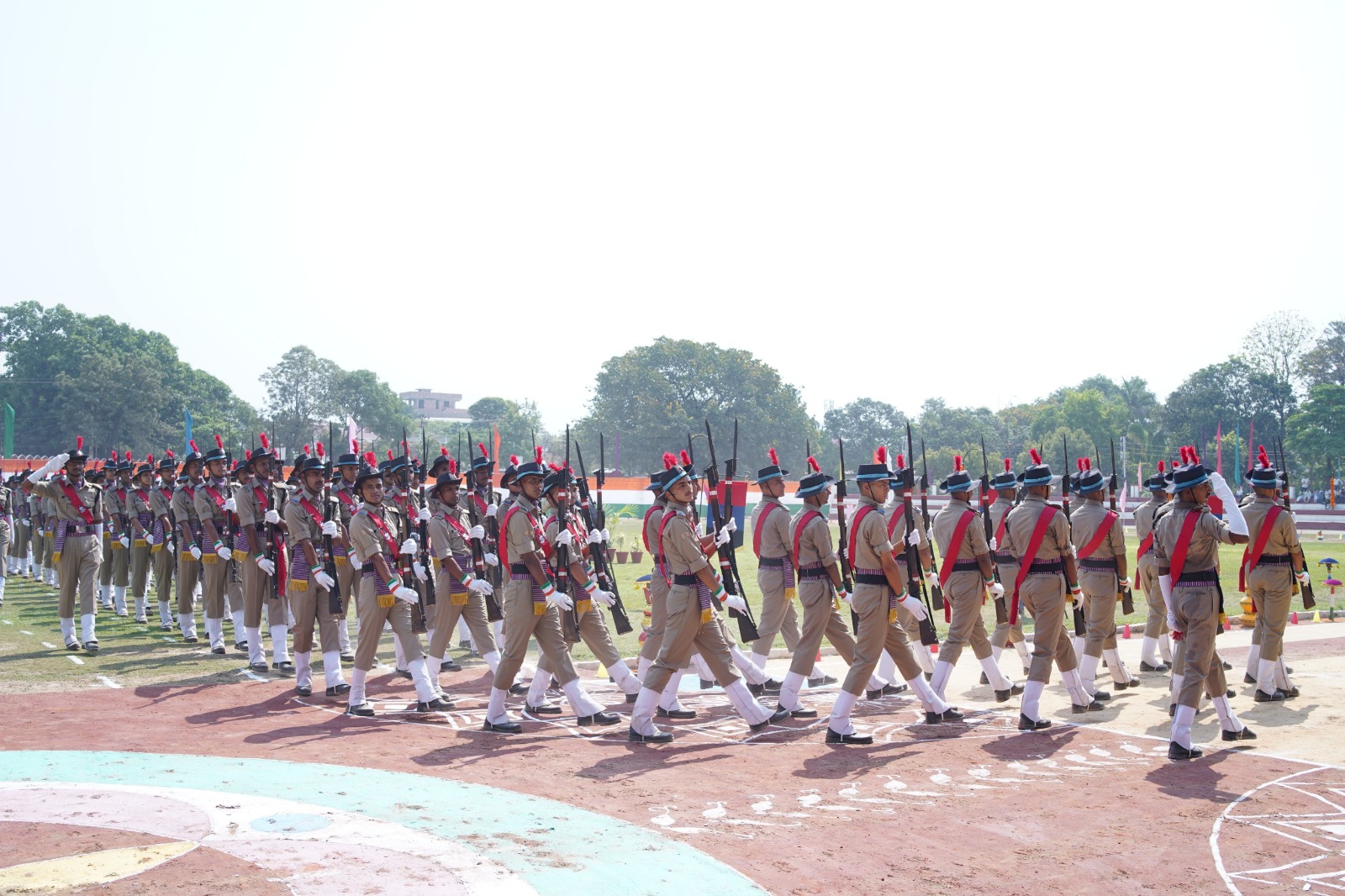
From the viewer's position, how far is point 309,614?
37.4 ft

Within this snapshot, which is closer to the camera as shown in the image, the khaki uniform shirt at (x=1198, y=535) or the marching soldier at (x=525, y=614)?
the khaki uniform shirt at (x=1198, y=535)

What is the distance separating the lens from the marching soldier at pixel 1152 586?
1240 cm

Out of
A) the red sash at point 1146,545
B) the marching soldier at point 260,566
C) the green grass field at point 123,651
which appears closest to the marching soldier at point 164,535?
the green grass field at point 123,651

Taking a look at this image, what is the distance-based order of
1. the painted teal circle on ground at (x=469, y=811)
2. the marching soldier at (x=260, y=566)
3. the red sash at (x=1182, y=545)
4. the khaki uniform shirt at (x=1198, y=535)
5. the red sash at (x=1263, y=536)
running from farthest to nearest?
the marching soldier at (x=260, y=566) → the red sash at (x=1263, y=536) → the red sash at (x=1182, y=545) → the khaki uniform shirt at (x=1198, y=535) → the painted teal circle on ground at (x=469, y=811)

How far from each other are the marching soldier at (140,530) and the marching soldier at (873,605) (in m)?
11.8

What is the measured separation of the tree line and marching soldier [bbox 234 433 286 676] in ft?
198

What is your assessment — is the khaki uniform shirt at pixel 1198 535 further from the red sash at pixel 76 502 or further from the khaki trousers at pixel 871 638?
the red sash at pixel 76 502

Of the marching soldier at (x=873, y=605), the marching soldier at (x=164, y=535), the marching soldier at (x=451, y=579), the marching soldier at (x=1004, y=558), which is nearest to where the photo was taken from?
the marching soldier at (x=873, y=605)

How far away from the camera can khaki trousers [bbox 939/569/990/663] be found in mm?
10297

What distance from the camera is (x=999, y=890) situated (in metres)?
5.82

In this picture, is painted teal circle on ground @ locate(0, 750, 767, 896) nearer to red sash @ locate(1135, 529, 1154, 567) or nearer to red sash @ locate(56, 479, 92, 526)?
red sash @ locate(56, 479, 92, 526)

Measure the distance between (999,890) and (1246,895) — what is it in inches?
49.1

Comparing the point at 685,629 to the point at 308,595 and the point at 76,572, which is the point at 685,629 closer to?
the point at 308,595

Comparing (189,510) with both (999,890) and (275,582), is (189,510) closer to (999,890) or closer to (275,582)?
(275,582)
